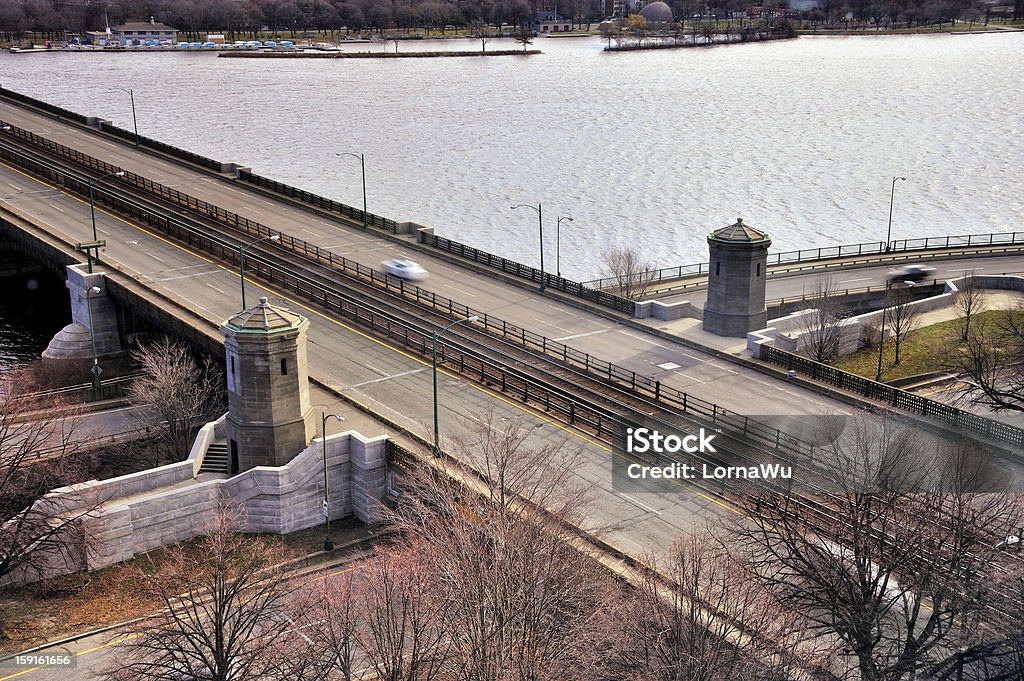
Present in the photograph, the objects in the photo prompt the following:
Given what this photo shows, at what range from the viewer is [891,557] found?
2591 centimetres

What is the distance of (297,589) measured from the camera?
33781 mm

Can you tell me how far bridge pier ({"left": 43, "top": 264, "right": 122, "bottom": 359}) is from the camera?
2429 inches

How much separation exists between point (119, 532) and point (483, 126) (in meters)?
121

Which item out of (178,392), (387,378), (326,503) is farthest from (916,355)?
(178,392)

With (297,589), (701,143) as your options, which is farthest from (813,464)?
(701,143)

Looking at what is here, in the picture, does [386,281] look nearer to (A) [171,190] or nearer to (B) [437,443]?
(B) [437,443]

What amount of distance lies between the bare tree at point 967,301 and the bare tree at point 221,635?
121 feet

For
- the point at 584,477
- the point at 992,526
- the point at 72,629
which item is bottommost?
the point at 72,629

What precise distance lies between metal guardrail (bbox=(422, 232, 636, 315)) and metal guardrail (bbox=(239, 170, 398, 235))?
5758mm

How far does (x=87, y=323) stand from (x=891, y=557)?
5015 cm

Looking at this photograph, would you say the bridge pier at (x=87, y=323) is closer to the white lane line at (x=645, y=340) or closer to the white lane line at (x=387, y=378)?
the white lane line at (x=387, y=378)

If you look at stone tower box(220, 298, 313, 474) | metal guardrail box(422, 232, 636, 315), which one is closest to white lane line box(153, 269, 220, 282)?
metal guardrail box(422, 232, 636, 315)

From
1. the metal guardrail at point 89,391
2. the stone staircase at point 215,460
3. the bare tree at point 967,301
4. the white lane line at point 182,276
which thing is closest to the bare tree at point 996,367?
the bare tree at point 967,301

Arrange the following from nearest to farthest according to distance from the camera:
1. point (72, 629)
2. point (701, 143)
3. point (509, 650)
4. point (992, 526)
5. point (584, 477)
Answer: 1. point (509, 650)
2. point (992, 526)
3. point (72, 629)
4. point (584, 477)
5. point (701, 143)
